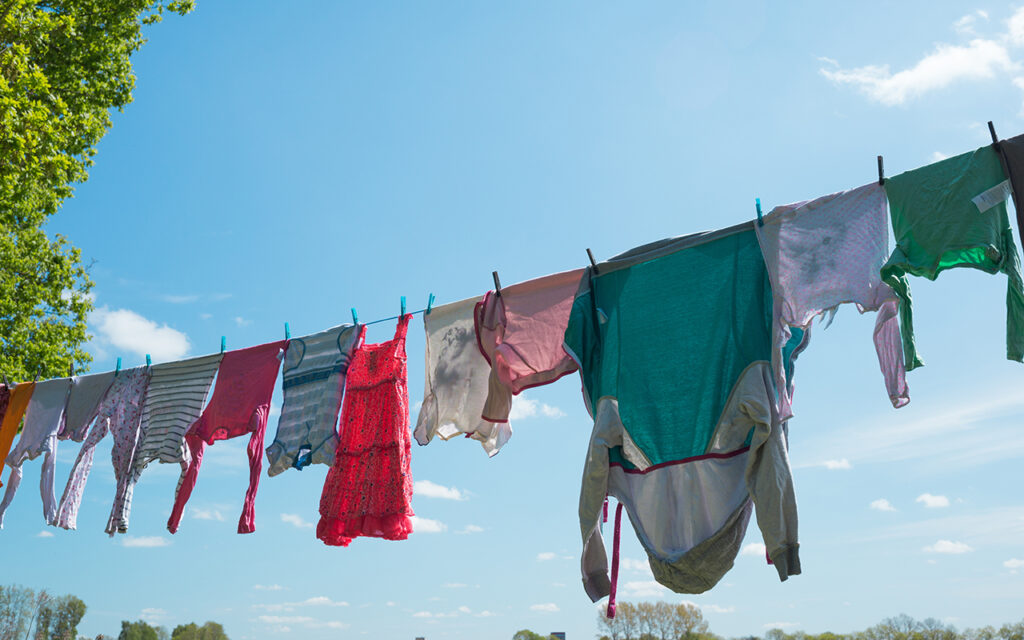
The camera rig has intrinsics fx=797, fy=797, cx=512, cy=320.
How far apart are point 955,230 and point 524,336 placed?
2.21m

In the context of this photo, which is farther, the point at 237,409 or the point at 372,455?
the point at 237,409

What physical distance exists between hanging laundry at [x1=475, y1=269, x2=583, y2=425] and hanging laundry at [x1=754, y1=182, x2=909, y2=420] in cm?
119

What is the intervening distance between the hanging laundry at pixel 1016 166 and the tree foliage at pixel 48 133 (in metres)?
6.18

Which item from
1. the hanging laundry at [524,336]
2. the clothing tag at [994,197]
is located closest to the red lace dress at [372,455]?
the hanging laundry at [524,336]

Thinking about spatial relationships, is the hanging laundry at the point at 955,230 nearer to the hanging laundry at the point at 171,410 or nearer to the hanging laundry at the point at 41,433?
the hanging laundry at the point at 171,410

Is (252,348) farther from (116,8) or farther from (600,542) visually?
(116,8)

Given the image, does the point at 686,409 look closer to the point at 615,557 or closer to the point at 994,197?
the point at 615,557

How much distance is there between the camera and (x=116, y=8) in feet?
26.1

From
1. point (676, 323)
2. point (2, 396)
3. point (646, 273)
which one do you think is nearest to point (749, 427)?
point (676, 323)

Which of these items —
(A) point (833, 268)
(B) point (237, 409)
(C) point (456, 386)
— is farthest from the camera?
(B) point (237, 409)

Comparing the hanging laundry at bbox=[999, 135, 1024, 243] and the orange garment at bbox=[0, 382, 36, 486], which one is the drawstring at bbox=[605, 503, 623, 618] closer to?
the hanging laundry at bbox=[999, 135, 1024, 243]

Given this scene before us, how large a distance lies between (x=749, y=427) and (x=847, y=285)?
0.78 metres

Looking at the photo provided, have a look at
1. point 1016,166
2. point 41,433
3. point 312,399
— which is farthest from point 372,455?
point 1016,166

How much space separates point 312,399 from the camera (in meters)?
5.18
